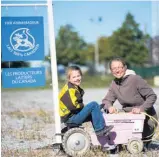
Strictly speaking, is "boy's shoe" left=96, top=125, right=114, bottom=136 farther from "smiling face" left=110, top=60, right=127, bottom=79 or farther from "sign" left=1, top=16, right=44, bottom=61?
"sign" left=1, top=16, right=44, bottom=61

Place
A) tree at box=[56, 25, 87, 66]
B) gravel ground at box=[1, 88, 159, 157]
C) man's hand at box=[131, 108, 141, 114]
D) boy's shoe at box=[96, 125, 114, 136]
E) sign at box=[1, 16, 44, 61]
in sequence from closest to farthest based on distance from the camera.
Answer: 1. boy's shoe at box=[96, 125, 114, 136]
2. man's hand at box=[131, 108, 141, 114]
3. sign at box=[1, 16, 44, 61]
4. gravel ground at box=[1, 88, 159, 157]
5. tree at box=[56, 25, 87, 66]

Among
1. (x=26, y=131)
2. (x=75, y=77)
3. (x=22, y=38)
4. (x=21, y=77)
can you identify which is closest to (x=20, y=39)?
(x=22, y=38)

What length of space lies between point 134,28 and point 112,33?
3.31 m

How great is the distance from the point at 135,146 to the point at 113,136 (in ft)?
1.13

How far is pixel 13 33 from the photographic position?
23.0 feet

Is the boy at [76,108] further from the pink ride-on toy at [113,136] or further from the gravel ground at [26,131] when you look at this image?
the gravel ground at [26,131]

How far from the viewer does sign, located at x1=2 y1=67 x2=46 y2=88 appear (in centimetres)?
702

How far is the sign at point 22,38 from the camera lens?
6996 millimetres

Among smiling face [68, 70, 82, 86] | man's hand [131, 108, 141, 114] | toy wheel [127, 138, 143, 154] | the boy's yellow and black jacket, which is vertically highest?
smiling face [68, 70, 82, 86]

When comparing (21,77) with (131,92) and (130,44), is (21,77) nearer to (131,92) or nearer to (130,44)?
(131,92)

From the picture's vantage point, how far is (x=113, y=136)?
6973 millimetres

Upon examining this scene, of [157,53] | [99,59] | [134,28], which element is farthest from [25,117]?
[99,59]

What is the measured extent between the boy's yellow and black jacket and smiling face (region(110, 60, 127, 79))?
0.58 metres

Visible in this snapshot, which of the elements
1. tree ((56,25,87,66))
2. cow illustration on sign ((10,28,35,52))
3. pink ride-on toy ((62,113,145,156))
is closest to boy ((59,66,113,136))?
pink ride-on toy ((62,113,145,156))
